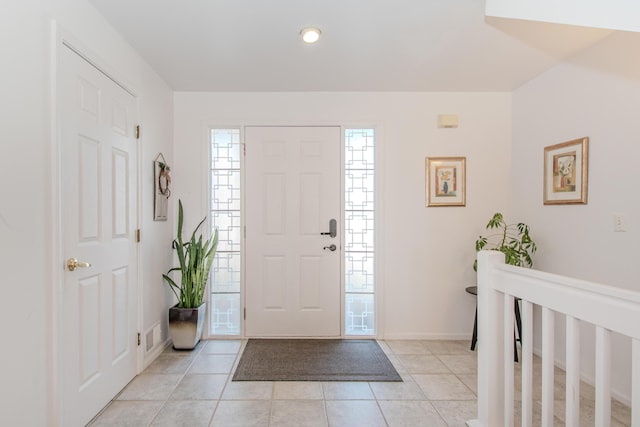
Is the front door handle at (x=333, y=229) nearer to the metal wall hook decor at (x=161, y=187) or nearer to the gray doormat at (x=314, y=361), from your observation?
the gray doormat at (x=314, y=361)

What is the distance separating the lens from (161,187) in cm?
271

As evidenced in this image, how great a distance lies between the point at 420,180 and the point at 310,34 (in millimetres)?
1659

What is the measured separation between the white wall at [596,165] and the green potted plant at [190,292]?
280cm

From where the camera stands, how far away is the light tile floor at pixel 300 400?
187cm

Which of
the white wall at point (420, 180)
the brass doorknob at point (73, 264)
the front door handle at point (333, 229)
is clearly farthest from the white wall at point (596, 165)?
the brass doorknob at point (73, 264)

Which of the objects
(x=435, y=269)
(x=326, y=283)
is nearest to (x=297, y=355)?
(x=326, y=283)

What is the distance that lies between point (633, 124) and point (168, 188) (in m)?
3.37

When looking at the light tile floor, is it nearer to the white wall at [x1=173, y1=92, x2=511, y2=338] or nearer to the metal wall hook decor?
the white wall at [x1=173, y1=92, x2=511, y2=338]

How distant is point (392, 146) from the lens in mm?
3117

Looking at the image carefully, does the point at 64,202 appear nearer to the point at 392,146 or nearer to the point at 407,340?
the point at 392,146

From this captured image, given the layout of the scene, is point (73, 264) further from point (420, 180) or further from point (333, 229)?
point (420, 180)

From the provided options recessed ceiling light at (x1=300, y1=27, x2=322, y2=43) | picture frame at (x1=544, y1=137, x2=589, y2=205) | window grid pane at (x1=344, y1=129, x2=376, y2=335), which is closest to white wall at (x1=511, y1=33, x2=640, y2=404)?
picture frame at (x1=544, y1=137, x2=589, y2=205)

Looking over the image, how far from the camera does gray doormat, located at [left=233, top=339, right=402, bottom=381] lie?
7.74 feet

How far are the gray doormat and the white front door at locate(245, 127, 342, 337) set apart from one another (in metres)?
0.22
